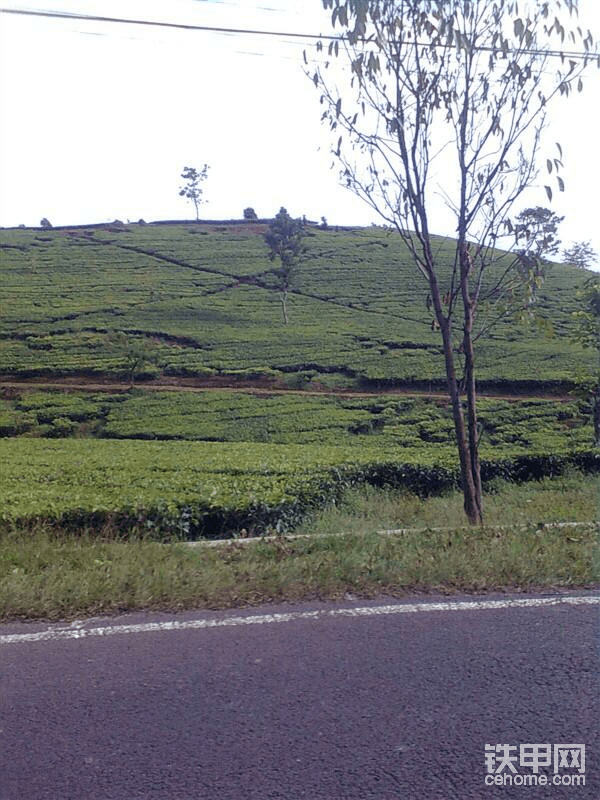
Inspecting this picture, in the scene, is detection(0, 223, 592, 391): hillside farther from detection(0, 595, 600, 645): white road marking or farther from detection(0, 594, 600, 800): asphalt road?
detection(0, 594, 600, 800): asphalt road

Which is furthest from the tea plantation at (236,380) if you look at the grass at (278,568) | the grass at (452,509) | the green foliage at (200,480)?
the grass at (278,568)

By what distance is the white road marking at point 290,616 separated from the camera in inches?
167

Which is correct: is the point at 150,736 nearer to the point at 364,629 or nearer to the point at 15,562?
the point at 364,629

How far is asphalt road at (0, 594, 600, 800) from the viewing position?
289 cm

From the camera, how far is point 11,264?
6081 centimetres

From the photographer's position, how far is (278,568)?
205 inches

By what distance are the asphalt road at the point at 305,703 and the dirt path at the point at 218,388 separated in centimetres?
2767

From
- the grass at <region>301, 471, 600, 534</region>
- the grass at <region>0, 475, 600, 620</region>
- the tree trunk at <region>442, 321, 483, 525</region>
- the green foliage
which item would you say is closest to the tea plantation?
the green foliage

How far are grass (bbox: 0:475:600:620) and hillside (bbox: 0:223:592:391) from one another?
15809 mm

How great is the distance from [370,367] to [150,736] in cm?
3219

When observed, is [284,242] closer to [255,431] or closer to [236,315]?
[236,315]

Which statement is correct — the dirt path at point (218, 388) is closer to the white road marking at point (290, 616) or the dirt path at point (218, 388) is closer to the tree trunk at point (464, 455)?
the tree trunk at point (464, 455)

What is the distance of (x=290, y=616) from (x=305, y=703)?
1018 millimetres

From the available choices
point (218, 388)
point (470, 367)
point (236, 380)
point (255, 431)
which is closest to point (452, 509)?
point (470, 367)
